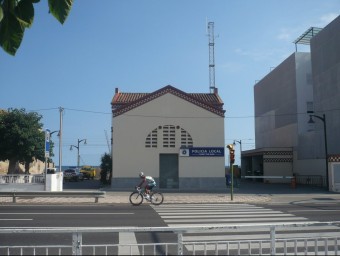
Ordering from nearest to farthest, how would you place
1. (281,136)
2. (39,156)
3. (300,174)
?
1. (39,156)
2. (300,174)
3. (281,136)

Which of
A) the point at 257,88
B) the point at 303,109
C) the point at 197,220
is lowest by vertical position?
the point at 197,220

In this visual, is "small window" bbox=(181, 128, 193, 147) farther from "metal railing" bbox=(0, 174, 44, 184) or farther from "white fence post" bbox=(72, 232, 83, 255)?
"white fence post" bbox=(72, 232, 83, 255)

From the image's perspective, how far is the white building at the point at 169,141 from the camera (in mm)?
32188

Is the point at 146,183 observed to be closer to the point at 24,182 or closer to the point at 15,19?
the point at 24,182

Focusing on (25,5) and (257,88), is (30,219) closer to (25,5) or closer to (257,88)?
(25,5)

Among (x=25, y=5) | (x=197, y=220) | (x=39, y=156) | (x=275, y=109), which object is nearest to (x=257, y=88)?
(x=275, y=109)

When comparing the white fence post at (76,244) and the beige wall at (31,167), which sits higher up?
→ the beige wall at (31,167)

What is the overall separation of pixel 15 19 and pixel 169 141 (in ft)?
99.3

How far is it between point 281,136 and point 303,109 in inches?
229

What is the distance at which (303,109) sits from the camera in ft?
140

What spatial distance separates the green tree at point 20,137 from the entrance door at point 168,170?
37.1 ft

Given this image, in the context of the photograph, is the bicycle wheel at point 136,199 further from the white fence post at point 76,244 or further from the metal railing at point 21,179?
the white fence post at point 76,244

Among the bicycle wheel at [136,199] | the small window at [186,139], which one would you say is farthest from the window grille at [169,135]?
the bicycle wheel at [136,199]

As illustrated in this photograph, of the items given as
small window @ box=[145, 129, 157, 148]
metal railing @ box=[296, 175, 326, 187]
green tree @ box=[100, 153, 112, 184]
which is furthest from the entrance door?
metal railing @ box=[296, 175, 326, 187]
